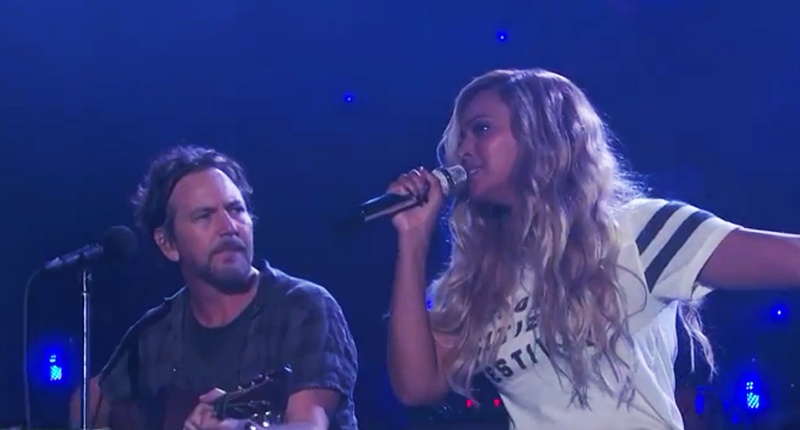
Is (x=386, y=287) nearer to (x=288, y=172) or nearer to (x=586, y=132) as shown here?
(x=288, y=172)

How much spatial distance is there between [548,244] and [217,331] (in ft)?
4.25

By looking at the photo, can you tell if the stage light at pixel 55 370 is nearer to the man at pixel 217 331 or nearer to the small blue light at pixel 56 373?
the small blue light at pixel 56 373

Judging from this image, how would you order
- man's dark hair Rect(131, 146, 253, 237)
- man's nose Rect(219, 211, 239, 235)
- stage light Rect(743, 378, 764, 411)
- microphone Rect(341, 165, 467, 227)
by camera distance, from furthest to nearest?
1. stage light Rect(743, 378, 764, 411)
2. man's dark hair Rect(131, 146, 253, 237)
3. man's nose Rect(219, 211, 239, 235)
4. microphone Rect(341, 165, 467, 227)

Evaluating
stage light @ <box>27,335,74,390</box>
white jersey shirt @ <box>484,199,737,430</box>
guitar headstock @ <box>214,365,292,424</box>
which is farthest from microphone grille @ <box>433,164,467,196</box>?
stage light @ <box>27,335,74,390</box>

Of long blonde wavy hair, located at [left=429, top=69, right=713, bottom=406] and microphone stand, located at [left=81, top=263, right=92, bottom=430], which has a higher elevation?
long blonde wavy hair, located at [left=429, top=69, right=713, bottom=406]

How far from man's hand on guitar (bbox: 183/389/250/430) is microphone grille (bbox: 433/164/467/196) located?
2.82 feet

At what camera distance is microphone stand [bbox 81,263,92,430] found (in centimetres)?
312

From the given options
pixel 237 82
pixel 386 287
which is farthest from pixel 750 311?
pixel 237 82

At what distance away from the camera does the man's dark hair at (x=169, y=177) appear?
356 centimetres

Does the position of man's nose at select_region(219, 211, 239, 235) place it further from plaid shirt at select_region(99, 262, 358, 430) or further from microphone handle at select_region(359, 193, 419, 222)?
microphone handle at select_region(359, 193, 419, 222)

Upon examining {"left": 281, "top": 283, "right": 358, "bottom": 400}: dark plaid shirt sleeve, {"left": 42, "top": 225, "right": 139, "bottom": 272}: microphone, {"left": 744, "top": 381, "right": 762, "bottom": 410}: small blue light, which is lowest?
{"left": 744, "top": 381, "right": 762, "bottom": 410}: small blue light

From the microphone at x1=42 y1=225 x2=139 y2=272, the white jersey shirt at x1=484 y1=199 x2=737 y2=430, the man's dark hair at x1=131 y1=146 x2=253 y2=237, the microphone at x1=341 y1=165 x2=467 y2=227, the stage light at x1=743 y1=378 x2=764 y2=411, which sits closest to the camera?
the white jersey shirt at x1=484 y1=199 x2=737 y2=430

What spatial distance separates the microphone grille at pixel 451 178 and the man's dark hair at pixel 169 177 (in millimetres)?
1275

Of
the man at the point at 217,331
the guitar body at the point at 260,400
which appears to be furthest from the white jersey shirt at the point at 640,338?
the man at the point at 217,331
